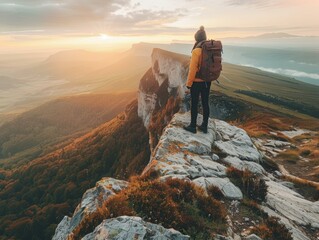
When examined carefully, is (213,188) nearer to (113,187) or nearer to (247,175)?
(247,175)

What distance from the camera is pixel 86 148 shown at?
11731 centimetres

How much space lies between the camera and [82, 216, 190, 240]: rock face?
581 centimetres

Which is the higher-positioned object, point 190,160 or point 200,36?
point 200,36

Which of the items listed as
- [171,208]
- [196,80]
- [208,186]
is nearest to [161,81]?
[196,80]

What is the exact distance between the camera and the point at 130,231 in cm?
590

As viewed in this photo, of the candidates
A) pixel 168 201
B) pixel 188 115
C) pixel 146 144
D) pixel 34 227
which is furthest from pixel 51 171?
pixel 168 201

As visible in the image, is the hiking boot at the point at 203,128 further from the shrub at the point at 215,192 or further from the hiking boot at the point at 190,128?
the shrub at the point at 215,192

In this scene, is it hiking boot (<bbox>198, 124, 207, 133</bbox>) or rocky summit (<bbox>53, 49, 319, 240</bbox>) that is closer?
rocky summit (<bbox>53, 49, 319, 240</bbox>)

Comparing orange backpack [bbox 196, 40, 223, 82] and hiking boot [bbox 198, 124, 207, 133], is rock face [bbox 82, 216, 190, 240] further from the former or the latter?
hiking boot [bbox 198, 124, 207, 133]

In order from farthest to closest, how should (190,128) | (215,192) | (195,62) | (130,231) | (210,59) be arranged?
(190,128) → (210,59) → (195,62) → (215,192) → (130,231)

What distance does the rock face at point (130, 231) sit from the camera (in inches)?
229

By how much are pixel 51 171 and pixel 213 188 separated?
12879 cm

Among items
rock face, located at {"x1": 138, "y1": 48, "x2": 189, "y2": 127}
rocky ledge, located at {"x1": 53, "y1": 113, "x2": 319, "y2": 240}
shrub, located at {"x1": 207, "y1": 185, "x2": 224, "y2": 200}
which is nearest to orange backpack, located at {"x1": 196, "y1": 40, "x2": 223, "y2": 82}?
rocky ledge, located at {"x1": 53, "y1": 113, "x2": 319, "y2": 240}

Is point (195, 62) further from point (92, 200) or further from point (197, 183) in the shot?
point (92, 200)
